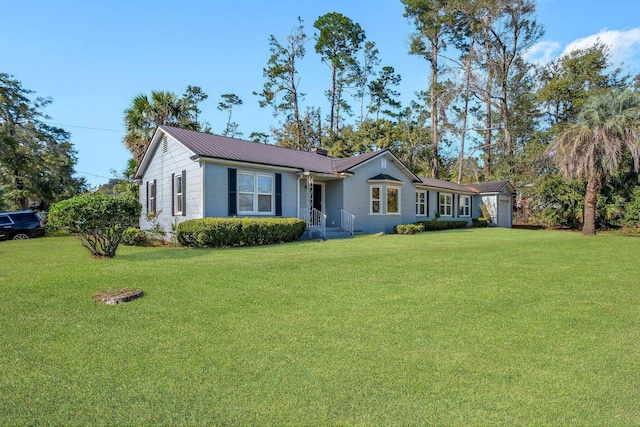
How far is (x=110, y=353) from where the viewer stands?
3461mm

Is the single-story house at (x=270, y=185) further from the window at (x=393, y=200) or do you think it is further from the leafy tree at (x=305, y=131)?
the leafy tree at (x=305, y=131)

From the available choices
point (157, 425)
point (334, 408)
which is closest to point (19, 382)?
point (157, 425)

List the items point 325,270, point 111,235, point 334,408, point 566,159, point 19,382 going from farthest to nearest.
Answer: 1. point 566,159
2. point 111,235
3. point 325,270
4. point 19,382
5. point 334,408

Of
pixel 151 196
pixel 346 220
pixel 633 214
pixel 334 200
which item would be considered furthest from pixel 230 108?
pixel 633 214

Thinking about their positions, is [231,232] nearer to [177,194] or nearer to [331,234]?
[177,194]

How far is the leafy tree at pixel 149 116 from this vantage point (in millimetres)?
18266

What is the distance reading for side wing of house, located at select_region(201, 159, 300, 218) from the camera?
509 inches

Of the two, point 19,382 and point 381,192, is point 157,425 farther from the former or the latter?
point 381,192

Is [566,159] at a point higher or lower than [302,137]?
lower

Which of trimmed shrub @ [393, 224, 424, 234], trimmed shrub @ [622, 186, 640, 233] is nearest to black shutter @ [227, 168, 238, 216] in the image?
trimmed shrub @ [393, 224, 424, 234]

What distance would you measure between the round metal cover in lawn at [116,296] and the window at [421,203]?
1917 cm

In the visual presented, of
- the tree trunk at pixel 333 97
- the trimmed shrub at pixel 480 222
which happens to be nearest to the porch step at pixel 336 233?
the trimmed shrub at pixel 480 222

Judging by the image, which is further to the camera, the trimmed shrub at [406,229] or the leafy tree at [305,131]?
the leafy tree at [305,131]

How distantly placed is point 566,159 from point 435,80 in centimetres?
1771
